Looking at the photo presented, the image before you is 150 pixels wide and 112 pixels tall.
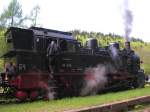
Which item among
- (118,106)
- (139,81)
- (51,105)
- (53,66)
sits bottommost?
(51,105)

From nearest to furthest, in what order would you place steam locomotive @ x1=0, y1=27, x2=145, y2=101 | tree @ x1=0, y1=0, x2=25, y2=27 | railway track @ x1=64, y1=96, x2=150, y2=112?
1. railway track @ x1=64, y1=96, x2=150, y2=112
2. steam locomotive @ x1=0, y1=27, x2=145, y2=101
3. tree @ x1=0, y1=0, x2=25, y2=27

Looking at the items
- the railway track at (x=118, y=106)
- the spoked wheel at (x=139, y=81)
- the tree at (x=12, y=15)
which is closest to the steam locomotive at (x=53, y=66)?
the spoked wheel at (x=139, y=81)

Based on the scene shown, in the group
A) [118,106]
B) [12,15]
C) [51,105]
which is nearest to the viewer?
[118,106]

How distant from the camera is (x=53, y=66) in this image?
67.5ft

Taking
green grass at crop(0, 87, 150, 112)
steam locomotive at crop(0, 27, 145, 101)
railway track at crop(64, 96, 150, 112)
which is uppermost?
steam locomotive at crop(0, 27, 145, 101)

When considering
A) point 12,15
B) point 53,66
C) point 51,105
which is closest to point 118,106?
point 51,105

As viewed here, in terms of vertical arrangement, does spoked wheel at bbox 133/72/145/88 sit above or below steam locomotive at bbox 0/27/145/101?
below

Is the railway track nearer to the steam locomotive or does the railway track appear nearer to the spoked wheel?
the steam locomotive

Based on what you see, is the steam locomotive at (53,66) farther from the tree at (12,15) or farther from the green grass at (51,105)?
the tree at (12,15)

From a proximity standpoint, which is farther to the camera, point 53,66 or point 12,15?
point 12,15

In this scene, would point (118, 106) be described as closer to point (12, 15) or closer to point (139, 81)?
point (139, 81)

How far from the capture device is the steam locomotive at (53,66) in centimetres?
1902

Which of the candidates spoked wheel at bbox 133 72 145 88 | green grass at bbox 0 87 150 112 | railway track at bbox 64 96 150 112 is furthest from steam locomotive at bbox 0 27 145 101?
railway track at bbox 64 96 150 112

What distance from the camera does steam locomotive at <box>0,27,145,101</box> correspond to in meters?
19.0
